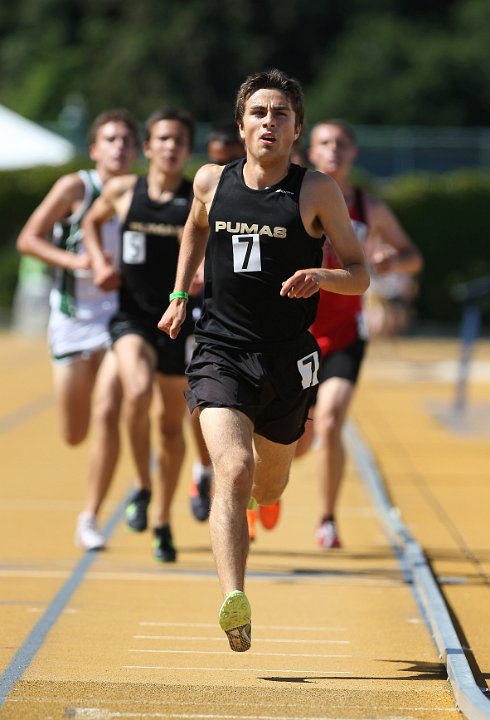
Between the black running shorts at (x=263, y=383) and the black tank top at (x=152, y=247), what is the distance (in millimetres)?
2286

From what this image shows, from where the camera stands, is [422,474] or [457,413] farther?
[457,413]

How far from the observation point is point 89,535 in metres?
8.78

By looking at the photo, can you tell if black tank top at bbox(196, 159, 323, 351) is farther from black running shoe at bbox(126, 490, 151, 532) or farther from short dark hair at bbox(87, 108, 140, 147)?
short dark hair at bbox(87, 108, 140, 147)

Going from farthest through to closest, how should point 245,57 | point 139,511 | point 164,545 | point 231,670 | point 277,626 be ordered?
1. point 245,57
2. point 139,511
3. point 164,545
4. point 277,626
5. point 231,670

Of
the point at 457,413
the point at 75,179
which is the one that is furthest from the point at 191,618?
the point at 457,413

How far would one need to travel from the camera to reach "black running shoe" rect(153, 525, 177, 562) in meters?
8.44

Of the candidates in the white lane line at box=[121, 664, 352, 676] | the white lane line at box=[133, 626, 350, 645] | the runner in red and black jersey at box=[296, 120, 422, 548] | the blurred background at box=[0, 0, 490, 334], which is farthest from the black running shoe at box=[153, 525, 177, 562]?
the blurred background at box=[0, 0, 490, 334]

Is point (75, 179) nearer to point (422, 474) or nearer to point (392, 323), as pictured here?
point (422, 474)

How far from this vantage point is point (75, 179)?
30.5 feet

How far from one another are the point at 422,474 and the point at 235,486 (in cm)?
723

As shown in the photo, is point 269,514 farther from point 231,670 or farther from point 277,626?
point 231,670

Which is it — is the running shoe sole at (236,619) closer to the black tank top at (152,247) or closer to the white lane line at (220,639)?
the white lane line at (220,639)

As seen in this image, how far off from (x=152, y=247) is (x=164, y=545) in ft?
5.14

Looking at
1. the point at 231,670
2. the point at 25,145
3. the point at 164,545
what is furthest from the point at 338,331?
the point at 25,145
